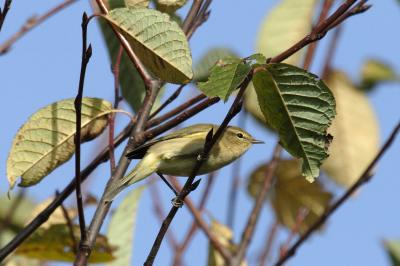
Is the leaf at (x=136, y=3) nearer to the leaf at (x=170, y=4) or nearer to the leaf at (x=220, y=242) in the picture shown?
the leaf at (x=170, y=4)

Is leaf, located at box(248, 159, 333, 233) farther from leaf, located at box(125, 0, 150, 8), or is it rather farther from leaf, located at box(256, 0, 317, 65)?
leaf, located at box(125, 0, 150, 8)

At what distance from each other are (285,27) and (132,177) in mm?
1472

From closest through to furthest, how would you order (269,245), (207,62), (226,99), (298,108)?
(226,99)
(298,108)
(207,62)
(269,245)

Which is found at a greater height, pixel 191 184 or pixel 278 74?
pixel 278 74

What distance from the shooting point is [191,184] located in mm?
2055

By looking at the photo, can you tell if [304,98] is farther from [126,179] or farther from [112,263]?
[112,263]

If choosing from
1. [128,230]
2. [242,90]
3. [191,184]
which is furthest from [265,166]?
[242,90]

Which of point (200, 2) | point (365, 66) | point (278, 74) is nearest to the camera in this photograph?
point (278, 74)

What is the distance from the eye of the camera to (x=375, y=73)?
497cm

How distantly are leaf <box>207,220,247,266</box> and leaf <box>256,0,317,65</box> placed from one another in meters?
0.88

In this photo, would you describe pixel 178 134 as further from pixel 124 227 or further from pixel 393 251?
pixel 393 251

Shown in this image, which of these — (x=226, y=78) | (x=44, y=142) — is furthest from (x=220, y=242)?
(x=226, y=78)

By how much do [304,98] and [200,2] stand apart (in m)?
1.02

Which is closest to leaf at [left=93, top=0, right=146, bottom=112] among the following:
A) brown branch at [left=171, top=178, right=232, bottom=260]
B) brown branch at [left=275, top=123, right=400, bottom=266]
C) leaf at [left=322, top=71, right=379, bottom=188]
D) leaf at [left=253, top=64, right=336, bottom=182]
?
brown branch at [left=171, top=178, right=232, bottom=260]
